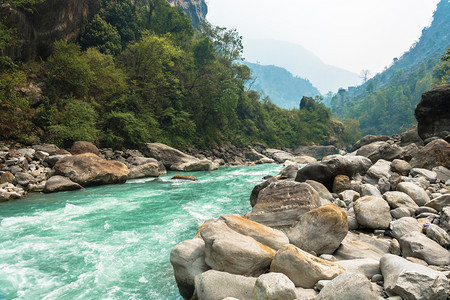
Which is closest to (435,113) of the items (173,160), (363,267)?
(363,267)

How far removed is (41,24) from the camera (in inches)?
717

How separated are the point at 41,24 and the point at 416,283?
80.1 feet

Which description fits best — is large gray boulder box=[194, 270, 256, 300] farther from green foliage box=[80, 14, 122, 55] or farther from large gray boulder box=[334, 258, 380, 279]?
green foliage box=[80, 14, 122, 55]

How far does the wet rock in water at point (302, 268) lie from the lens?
10.2 feet

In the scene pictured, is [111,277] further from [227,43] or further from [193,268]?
[227,43]

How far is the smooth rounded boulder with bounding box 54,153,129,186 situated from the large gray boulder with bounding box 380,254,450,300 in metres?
12.3

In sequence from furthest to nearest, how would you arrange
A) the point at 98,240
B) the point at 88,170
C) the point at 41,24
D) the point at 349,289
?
1. the point at 41,24
2. the point at 88,170
3. the point at 98,240
4. the point at 349,289

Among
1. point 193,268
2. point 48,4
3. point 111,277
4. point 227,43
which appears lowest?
point 111,277

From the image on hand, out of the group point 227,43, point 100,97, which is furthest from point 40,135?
point 227,43

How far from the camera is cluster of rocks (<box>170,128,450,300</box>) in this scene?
2676 millimetres

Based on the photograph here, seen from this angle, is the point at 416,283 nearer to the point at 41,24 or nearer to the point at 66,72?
the point at 66,72

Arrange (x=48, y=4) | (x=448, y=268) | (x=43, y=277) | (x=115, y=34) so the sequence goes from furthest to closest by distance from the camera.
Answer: (x=115, y=34), (x=48, y=4), (x=43, y=277), (x=448, y=268)

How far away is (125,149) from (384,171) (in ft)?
59.5

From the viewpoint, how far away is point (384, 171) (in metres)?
7.99
